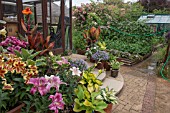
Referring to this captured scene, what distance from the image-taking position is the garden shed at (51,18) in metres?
3.48

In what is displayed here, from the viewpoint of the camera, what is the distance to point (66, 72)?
221cm

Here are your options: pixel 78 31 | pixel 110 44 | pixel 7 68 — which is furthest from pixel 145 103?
pixel 78 31

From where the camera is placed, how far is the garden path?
2699 mm

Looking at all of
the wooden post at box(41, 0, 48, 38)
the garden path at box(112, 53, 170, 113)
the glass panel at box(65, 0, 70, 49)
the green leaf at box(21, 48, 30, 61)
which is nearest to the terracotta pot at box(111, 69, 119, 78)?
the garden path at box(112, 53, 170, 113)

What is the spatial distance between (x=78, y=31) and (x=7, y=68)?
5383 mm

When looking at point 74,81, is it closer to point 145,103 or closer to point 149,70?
point 145,103

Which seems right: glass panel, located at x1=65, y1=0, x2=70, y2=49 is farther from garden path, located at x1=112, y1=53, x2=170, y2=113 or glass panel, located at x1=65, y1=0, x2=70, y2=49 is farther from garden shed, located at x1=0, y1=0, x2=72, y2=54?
garden path, located at x1=112, y1=53, x2=170, y2=113

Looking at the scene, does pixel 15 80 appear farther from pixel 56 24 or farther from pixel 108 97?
pixel 56 24

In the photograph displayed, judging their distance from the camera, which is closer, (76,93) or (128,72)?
(76,93)

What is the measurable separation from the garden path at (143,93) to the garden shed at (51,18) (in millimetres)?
2167

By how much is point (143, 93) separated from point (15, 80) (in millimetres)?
Result: 2677

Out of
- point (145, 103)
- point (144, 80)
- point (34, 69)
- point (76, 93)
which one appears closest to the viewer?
point (34, 69)

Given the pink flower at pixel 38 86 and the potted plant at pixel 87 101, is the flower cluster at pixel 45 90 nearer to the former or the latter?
the pink flower at pixel 38 86

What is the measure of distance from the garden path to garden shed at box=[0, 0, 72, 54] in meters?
2.17
